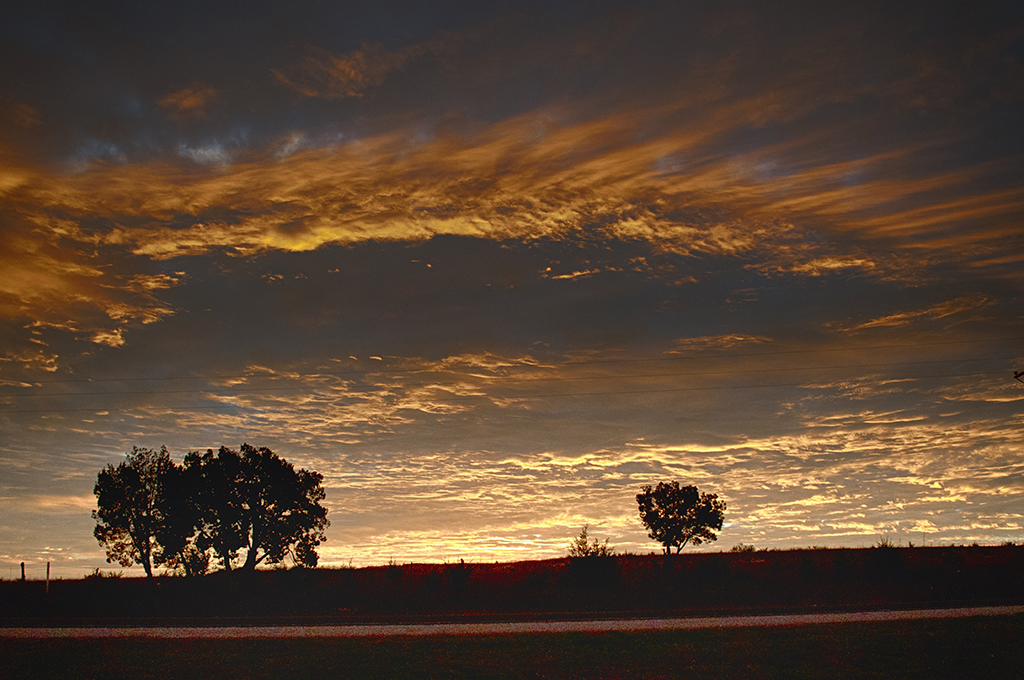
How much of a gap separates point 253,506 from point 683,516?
114 ft

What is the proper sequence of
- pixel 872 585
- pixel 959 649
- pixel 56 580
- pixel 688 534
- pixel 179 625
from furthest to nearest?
1. pixel 688 534
2. pixel 56 580
3. pixel 872 585
4. pixel 179 625
5. pixel 959 649

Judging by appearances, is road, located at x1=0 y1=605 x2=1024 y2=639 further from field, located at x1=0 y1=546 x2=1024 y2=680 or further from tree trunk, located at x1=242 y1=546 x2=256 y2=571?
tree trunk, located at x1=242 y1=546 x2=256 y2=571

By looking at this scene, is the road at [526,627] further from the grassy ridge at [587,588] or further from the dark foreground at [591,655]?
the grassy ridge at [587,588]

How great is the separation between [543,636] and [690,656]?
550 centimetres

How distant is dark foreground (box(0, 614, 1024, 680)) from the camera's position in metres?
23.5

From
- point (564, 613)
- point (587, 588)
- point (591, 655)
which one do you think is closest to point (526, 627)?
point (591, 655)

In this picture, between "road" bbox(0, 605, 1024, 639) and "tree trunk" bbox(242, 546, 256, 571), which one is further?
"tree trunk" bbox(242, 546, 256, 571)

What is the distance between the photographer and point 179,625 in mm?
36562

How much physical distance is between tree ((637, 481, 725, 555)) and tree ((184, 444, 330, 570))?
27.7 metres

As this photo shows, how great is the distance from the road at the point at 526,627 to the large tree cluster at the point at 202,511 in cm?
3105

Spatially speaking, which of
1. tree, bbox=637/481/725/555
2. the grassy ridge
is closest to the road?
the grassy ridge

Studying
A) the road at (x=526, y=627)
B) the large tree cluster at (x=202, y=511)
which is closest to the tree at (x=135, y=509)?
the large tree cluster at (x=202, y=511)

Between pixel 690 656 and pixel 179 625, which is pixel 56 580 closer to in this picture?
pixel 179 625

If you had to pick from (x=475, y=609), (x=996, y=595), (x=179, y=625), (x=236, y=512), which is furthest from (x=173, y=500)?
(x=996, y=595)
